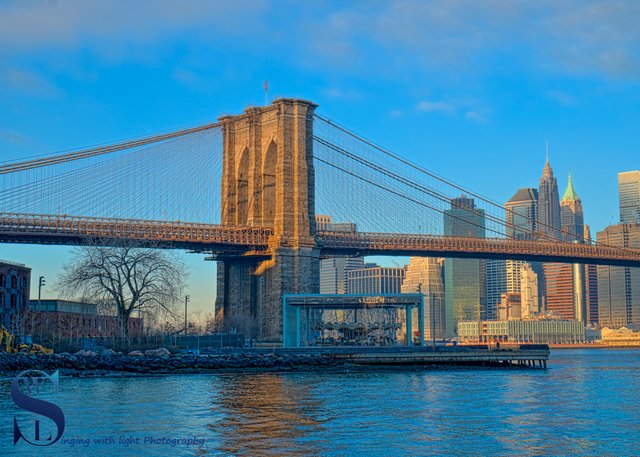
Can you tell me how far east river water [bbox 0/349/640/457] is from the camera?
28.2 meters

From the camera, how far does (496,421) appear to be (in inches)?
1351

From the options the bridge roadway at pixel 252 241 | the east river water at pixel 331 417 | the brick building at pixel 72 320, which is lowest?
the east river water at pixel 331 417

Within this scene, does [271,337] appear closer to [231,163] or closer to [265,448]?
[231,163]

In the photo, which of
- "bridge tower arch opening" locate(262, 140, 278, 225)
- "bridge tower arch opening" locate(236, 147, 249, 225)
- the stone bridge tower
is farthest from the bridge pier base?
"bridge tower arch opening" locate(262, 140, 278, 225)

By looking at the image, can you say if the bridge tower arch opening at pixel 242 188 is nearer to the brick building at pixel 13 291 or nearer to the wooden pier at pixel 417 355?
the brick building at pixel 13 291

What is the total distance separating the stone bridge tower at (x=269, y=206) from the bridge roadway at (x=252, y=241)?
7.32ft

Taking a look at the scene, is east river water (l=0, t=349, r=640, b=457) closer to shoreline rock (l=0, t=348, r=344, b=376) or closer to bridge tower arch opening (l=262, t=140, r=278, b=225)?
shoreline rock (l=0, t=348, r=344, b=376)

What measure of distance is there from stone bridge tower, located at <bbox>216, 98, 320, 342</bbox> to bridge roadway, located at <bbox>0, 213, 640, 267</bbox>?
223 cm

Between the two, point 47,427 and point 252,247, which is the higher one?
point 252,247

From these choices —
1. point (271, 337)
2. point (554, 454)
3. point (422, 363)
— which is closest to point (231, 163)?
point (271, 337)

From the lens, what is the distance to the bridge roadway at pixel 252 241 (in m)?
71.1

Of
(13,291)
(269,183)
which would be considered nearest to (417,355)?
(269,183)

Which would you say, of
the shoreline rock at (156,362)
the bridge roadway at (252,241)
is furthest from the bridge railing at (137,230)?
the shoreline rock at (156,362)

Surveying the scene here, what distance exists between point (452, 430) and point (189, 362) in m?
30.8
